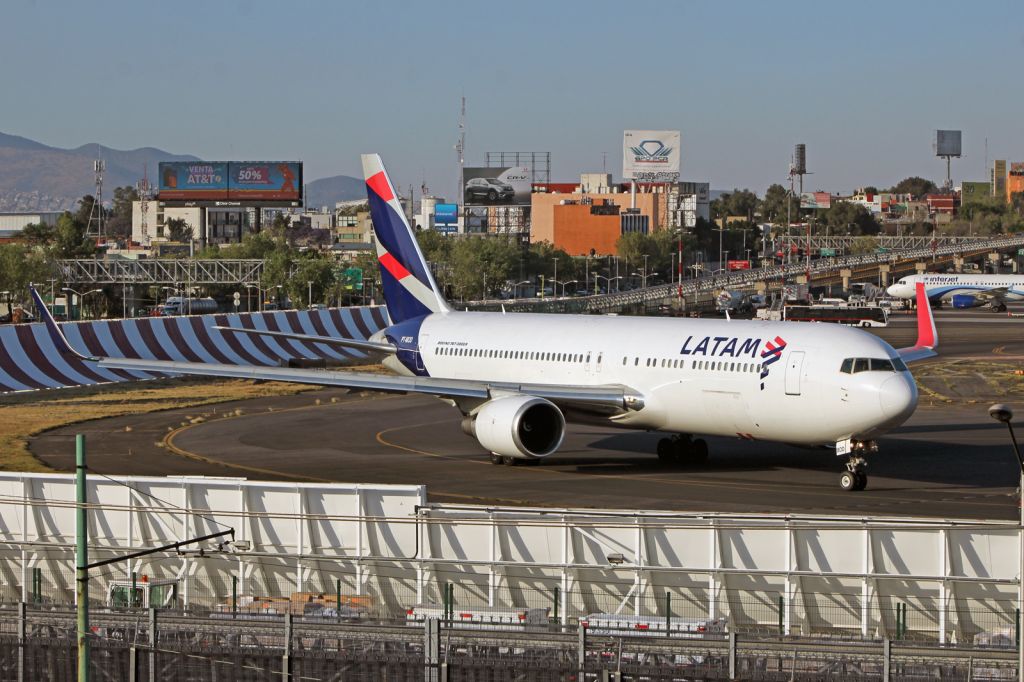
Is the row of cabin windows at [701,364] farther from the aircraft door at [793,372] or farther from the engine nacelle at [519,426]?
the engine nacelle at [519,426]

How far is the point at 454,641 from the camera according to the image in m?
20.9

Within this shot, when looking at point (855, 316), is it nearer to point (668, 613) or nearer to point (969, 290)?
point (969, 290)

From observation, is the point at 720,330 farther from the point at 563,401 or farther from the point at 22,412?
the point at 22,412

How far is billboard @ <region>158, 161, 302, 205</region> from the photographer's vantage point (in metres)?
182

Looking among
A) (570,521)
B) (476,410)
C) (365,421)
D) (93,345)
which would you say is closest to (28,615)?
(570,521)

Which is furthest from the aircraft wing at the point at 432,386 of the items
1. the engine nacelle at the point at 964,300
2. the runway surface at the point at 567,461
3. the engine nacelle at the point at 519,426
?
the engine nacelle at the point at 964,300

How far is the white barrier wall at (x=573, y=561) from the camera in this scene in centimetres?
2341

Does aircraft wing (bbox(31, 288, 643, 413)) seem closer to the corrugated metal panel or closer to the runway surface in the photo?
the runway surface

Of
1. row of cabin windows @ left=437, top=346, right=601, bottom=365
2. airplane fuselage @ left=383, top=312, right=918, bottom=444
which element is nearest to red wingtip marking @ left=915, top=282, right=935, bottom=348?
airplane fuselage @ left=383, top=312, right=918, bottom=444

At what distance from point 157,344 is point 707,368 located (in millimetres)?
36742

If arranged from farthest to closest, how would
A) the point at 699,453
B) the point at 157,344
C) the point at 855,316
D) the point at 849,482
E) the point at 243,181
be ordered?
the point at 243,181, the point at 855,316, the point at 157,344, the point at 699,453, the point at 849,482

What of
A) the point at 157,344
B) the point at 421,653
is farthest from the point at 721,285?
the point at 421,653

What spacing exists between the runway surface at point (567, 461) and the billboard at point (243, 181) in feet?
412

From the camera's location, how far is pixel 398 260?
166 ft
